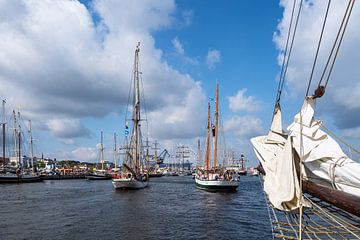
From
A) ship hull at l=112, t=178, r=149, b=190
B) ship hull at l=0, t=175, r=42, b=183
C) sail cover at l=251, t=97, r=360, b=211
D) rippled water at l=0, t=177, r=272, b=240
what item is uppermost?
sail cover at l=251, t=97, r=360, b=211

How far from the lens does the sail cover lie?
19.9ft

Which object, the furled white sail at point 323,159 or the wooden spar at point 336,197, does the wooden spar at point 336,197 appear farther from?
the furled white sail at point 323,159

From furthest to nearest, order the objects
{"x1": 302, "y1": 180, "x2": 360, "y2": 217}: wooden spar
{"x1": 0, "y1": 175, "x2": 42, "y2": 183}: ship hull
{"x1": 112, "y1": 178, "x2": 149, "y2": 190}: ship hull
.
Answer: {"x1": 0, "y1": 175, "x2": 42, "y2": 183}: ship hull
{"x1": 112, "y1": 178, "x2": 149, "y2": 190}: ship hull
{"x1": 302, "y1": 180, "x2": 360, "y2": 217}: wooden spar

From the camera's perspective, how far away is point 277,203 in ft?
21.0

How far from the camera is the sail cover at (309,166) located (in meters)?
6.07

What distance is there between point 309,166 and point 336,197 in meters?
1.52

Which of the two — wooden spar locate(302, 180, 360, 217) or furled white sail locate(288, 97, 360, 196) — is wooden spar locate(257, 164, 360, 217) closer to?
wooden spar locate(302, 180, 360, 217)

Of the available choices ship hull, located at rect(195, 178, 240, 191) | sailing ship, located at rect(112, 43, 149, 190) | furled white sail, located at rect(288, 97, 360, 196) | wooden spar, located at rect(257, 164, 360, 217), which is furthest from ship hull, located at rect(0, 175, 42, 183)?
wooden spar, located at rect(257, 164, 360, 217)

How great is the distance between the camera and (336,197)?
5383 millimetres

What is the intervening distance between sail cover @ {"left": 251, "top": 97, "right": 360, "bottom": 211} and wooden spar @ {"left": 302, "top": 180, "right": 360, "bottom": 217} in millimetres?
367

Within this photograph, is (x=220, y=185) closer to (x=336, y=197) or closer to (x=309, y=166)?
(x=309, y=166)

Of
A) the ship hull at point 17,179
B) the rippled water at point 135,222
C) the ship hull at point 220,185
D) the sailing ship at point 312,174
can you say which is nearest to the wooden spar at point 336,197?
the sailing ship at point 312,174

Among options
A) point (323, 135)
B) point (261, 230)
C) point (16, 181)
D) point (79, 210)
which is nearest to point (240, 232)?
point (261, 230)

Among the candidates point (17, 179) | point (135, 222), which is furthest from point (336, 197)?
point (17, 179)
